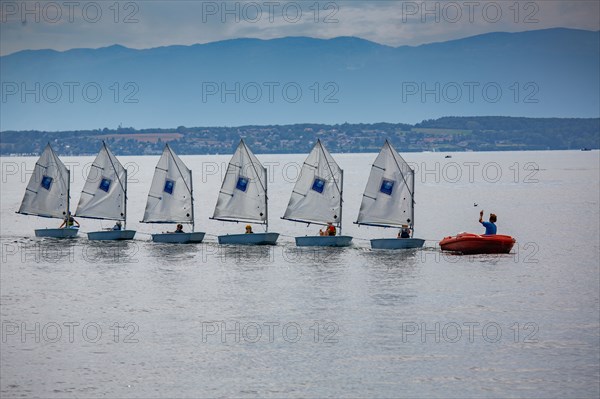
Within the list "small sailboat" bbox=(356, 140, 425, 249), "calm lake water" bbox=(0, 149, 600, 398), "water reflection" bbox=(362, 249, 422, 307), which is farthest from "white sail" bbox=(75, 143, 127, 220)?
"water reflection" bbox=(362, 249, 422, 307)

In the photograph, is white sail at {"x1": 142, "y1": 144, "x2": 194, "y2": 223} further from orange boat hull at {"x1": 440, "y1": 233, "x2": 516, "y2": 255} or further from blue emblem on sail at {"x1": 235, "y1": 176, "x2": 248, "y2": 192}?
orange boat hull at {"x1": 440, "y1": 233, "x2": 516, "y2": 255}

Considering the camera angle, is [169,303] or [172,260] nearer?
[169,303]

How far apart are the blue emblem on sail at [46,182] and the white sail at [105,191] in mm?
6419

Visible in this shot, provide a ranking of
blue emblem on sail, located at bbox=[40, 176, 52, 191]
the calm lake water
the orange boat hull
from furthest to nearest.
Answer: blue emblem on sail, located at bbox=[40, 176, 52, 191], the orange boat hull, the calm lake water

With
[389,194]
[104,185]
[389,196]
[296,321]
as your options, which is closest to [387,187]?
[389,194]

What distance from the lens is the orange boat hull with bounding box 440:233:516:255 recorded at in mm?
76375

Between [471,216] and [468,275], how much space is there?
6294cm

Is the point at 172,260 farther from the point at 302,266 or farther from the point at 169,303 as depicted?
the point at 169,303

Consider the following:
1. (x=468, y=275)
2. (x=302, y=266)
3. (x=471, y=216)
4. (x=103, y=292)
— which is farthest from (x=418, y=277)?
(x=471, y=216)

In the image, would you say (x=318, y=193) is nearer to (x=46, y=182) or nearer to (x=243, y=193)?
(x=243, y=193)

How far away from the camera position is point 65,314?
5528cm

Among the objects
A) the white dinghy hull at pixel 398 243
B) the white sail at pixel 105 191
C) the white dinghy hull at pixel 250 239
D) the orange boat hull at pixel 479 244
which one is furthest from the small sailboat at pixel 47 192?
the orange boat hull at pixel 479 244

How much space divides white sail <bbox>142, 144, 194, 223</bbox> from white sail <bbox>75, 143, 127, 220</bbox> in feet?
16.2

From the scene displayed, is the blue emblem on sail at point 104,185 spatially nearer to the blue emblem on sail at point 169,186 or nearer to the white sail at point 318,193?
the blue emblem on sail at point 169,186
